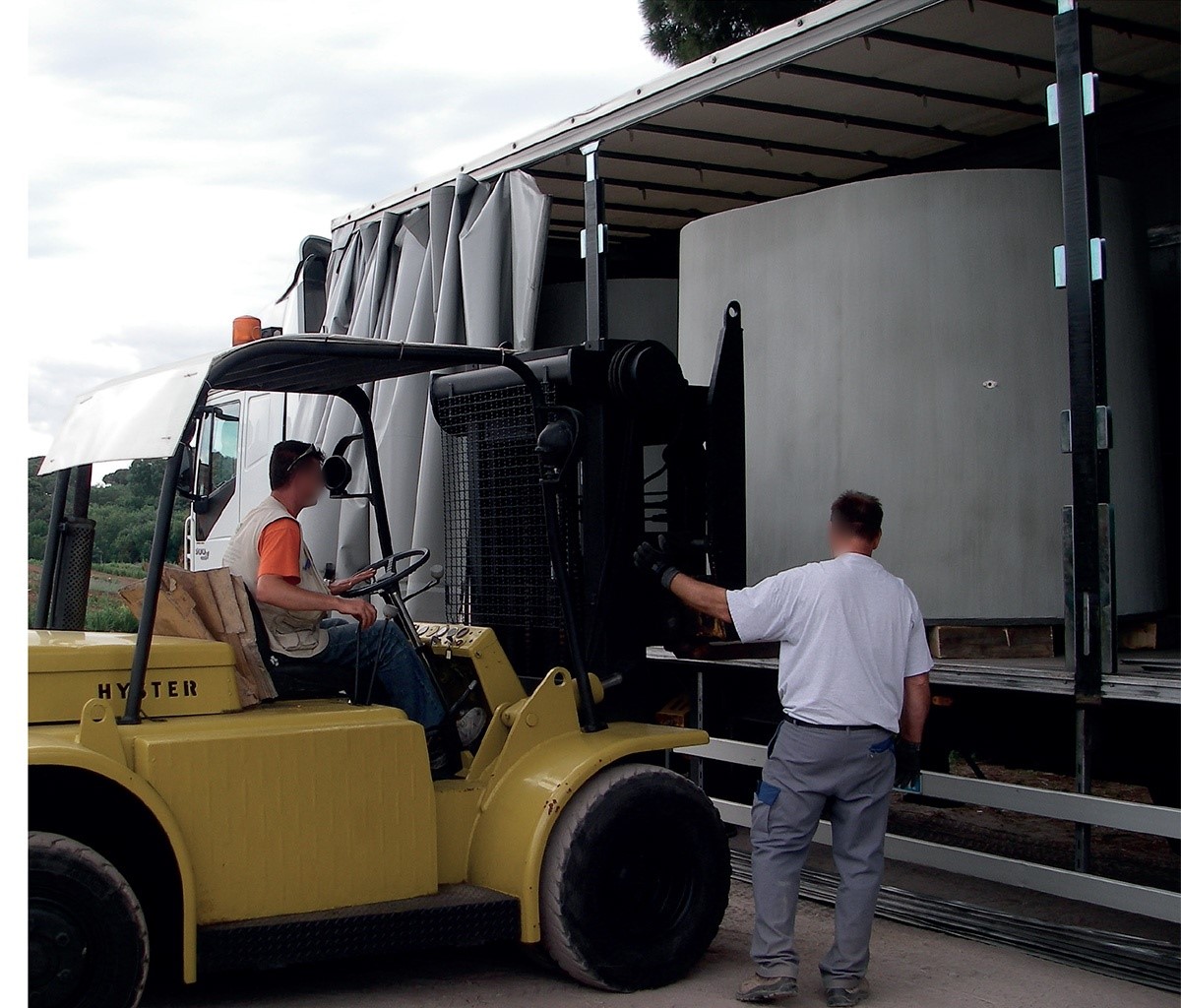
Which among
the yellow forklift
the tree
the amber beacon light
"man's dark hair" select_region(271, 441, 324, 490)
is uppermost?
the tree

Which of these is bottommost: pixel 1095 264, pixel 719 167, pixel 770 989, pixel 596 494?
pixel 770 989

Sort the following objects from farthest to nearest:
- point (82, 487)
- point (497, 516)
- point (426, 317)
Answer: point (426, 317) < point (497, 516) < point (82, 487)

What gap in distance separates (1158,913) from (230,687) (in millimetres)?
3220

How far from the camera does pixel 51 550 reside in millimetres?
5043

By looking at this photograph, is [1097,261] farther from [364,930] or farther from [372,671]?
[364,930]

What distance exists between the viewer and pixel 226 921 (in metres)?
4.24

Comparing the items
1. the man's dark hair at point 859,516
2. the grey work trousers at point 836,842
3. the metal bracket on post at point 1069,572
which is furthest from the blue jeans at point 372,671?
the metal bracket on post at point 1069,572

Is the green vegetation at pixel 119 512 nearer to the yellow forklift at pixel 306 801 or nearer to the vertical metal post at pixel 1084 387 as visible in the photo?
the yellow forklift at pixel 306 801

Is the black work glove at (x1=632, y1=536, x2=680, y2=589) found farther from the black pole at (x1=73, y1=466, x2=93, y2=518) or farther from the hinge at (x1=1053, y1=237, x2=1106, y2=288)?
the black pole at (x1=73, y1=466, x2=93, y2=518)

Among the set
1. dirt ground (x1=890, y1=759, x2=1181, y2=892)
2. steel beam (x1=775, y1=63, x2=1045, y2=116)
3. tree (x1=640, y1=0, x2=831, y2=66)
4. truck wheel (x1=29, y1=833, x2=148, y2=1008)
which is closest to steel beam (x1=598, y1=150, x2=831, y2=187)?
steel beam (x1=775, y1=63, x2=1045, y2=116)

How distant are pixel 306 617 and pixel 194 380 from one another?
3.27 ft

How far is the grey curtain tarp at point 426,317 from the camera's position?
755 cm

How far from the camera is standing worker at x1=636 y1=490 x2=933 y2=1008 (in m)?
4.69

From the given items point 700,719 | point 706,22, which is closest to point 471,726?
point 700,719
